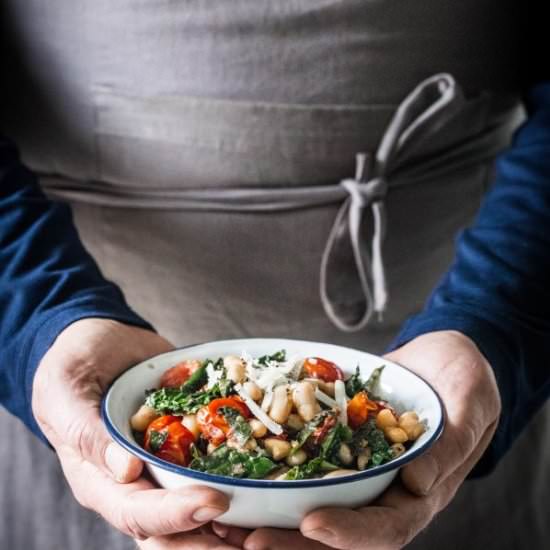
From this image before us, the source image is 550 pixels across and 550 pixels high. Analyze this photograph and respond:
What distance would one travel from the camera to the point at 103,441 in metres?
0.60

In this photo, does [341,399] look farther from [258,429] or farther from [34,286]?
[34,286]

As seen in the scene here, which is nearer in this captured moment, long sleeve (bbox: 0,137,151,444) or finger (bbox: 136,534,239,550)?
finger (bbox: 136,534,239,550)

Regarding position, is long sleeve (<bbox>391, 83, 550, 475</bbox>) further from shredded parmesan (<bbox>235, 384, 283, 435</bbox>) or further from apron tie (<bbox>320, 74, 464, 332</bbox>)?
shredded parmesan (<bbox>235, 384, 283, 435</bbox>)

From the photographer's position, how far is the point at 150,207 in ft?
3.06

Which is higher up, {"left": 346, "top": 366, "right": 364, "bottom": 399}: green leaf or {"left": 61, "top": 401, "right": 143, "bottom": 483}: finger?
{"left": 61, "top": 401, "right": 143, "bottom": 483}: finger

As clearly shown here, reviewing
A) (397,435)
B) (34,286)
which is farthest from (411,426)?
(34,286)

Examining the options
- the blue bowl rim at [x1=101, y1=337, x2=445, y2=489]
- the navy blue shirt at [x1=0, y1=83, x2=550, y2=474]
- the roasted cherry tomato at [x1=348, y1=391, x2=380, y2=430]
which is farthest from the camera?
the navy blue shirt at [x1=0, y1=83, x2=550, y2=474]

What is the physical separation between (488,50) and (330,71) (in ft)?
0.65

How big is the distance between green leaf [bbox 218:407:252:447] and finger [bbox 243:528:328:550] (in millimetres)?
60

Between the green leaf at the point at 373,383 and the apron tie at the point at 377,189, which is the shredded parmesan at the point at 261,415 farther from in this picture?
the apron tie at the point at 377,189

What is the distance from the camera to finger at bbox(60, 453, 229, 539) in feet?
1.74

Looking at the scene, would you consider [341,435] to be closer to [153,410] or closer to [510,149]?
[153,410]

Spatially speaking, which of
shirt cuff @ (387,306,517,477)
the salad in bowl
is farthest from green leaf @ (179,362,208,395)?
shirt cuff @ (387,306,517,477)

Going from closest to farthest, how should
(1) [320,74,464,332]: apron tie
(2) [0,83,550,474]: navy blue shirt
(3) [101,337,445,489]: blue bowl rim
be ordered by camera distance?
(3) [101,337,445,489]: blue bowl rim → (2) [0,83,550,474]: navy blue shirt → (1) [320,74,464,332]: apron tie
